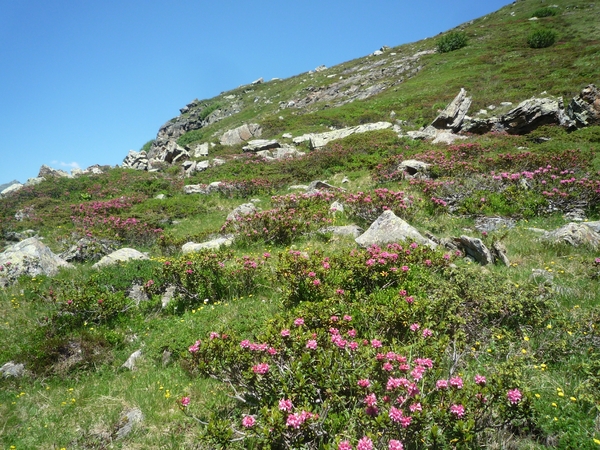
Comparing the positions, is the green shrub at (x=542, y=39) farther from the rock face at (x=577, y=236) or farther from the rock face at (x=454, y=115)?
the rock face at (x=577, y=236)

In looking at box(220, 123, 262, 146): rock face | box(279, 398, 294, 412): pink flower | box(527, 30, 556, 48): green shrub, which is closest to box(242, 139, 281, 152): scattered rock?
box(220, 123, 262, 146): rock face

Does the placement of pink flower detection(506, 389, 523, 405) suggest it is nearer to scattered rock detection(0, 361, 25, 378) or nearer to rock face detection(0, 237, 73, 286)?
scattered rock detection(0, 361, 25, 378)

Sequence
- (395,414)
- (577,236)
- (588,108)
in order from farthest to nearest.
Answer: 1. (588,108)
2. (577,236)
3. (395,414)

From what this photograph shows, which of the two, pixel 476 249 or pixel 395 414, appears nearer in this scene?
pixel 395 414

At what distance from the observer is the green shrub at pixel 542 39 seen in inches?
1805

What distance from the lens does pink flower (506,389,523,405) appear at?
3.18 m

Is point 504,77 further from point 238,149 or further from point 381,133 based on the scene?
point 238,149

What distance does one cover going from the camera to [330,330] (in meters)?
4.43

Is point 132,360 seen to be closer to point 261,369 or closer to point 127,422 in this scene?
point 127,422

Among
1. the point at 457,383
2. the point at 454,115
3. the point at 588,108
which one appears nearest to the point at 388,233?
the point at 457,383

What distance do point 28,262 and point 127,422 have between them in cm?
785

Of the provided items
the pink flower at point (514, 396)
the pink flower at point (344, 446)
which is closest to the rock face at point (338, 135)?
the pink flower at point (514, 396)

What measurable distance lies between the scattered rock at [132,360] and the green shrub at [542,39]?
198 ft

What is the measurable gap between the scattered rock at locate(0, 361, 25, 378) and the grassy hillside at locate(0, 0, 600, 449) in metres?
0.10
